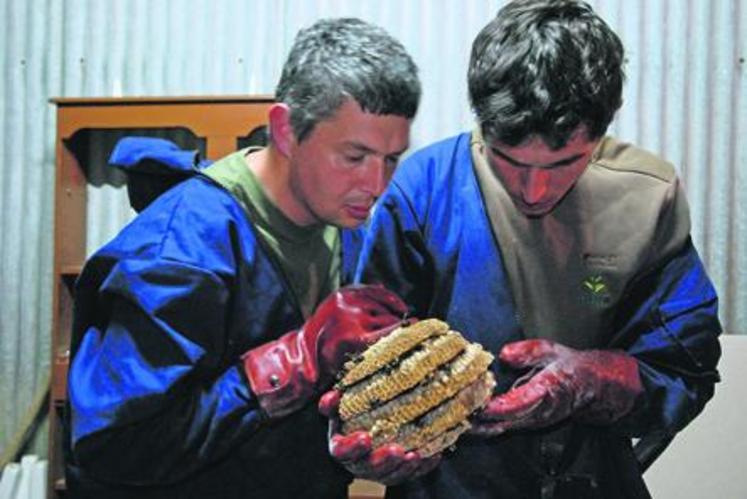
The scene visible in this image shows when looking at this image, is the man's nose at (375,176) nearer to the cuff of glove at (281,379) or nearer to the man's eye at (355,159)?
the man's eye at (355,159)

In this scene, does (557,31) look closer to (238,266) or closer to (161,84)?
(238,266)

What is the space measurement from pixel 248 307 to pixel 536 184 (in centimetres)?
29

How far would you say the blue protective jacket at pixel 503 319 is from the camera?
1031 mm

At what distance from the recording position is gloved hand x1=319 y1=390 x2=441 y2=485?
36.0 inches

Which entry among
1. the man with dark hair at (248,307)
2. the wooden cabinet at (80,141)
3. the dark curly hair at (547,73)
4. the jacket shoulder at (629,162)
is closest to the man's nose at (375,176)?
the man with dark hair at (248,307)

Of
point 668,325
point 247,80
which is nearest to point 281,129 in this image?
point 668,325

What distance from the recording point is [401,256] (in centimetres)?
104

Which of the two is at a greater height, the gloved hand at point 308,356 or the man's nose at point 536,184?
the man's nose at point 536,184

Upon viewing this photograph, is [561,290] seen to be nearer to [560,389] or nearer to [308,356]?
[560,389]

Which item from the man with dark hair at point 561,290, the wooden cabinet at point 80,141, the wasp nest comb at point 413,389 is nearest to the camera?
the wasp nest comb at point 413,389

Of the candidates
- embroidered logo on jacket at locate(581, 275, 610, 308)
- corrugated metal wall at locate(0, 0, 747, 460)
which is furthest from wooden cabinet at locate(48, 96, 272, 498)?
embroidered logo on jacket at locate(581, 275, 610, 308)

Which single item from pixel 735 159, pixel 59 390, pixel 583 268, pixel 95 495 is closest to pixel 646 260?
pixel 583 268

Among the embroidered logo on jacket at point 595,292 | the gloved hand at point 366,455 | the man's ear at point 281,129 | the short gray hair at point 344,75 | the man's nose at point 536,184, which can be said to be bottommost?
the gloved hand at point 366,455

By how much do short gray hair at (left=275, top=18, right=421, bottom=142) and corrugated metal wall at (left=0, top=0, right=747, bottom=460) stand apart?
31.6 inches
